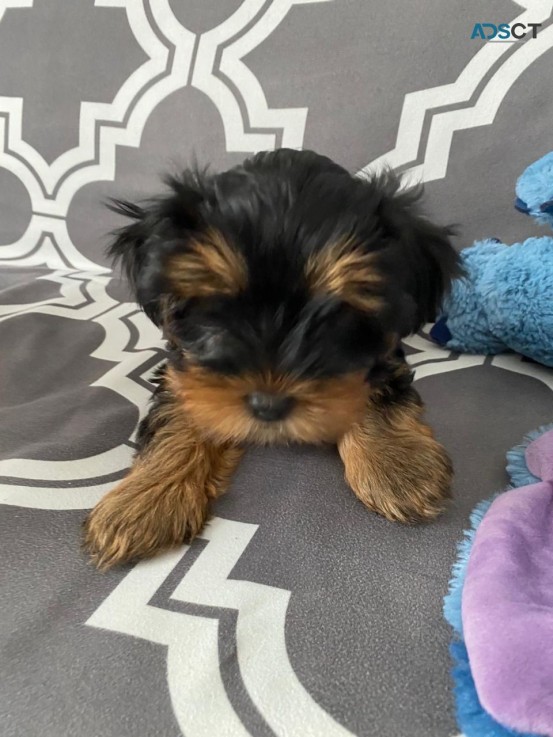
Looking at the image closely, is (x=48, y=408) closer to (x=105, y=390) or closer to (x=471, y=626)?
(x=105, y=390)

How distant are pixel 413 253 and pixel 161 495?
50cm

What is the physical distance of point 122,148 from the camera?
1822 mm

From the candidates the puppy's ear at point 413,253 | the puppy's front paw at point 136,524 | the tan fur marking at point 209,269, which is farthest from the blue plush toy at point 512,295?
the puppy's front paw at point 136,524

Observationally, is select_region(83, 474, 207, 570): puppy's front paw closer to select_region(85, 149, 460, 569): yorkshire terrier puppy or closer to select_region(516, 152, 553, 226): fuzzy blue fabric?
select_region(85, 149, 460, 569): yorkshire terrier puppy

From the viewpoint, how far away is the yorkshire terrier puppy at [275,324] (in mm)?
791

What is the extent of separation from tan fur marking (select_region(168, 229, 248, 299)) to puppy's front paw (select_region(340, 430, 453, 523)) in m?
0.31

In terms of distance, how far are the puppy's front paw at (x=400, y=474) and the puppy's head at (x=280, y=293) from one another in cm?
6

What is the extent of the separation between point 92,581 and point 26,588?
0.07m

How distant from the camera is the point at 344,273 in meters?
0.79

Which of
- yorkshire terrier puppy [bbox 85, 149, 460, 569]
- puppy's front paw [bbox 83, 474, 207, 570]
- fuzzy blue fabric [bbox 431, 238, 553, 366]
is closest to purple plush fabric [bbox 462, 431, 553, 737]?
yorkshire terrier puppy [bbox 85, 149, 460, 569]

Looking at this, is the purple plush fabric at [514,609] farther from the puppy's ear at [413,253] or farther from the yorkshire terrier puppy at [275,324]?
the puppy's ear at [413,253]

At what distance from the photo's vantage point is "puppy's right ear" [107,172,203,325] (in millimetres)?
836

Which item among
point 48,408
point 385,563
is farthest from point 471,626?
point 48,408

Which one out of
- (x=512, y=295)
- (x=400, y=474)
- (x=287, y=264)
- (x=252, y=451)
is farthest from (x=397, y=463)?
(x=512, y=295)
